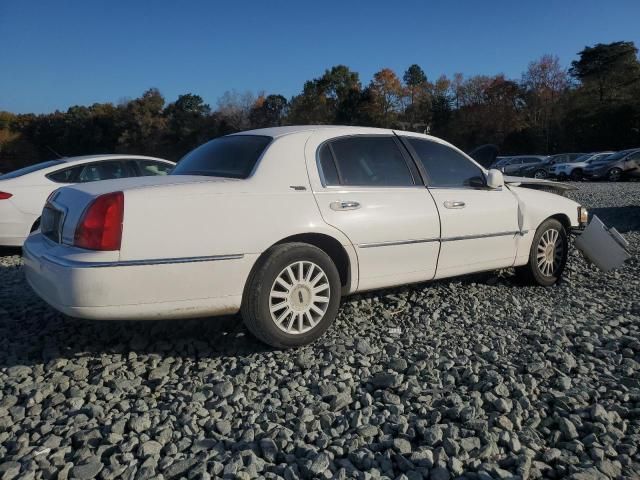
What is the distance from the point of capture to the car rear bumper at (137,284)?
9.71ft

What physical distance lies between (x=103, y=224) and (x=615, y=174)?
26.0 meters

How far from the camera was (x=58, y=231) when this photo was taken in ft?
11.0

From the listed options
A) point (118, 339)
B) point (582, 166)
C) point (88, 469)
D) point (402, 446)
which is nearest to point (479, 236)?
point (402, 446)

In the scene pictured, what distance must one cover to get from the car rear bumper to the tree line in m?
27.9

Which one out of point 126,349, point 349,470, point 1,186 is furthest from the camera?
point 1,186

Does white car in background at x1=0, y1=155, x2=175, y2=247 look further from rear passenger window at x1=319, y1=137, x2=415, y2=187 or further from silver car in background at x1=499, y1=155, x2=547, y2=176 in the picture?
silver car in background at x1=499, y1=155, x2=547, y2=176

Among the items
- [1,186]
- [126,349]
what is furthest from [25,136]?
[126,349]

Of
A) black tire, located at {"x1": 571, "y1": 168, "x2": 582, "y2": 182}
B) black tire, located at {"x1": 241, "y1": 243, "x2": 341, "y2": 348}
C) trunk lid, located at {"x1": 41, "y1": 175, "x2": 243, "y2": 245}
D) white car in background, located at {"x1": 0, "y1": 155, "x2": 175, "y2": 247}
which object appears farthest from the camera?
black tire, located at {"x1": 571, "y1": 168, "x2": 582, "y2": 182}

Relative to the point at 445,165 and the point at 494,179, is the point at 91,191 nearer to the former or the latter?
the point at 445,165

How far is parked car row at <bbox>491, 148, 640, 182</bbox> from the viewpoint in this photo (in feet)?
78.6

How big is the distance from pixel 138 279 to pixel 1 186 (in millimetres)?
4669

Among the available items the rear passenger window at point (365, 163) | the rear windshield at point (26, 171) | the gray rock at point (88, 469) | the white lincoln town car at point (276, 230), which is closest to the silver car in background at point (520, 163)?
the rear windshield at point (26, 171)

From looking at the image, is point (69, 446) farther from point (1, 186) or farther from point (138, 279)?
point (1, 186)

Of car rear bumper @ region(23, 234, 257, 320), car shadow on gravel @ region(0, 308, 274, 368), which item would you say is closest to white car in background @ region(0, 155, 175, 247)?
car shadow on gravel @ region(0, 308, 274, 368)
